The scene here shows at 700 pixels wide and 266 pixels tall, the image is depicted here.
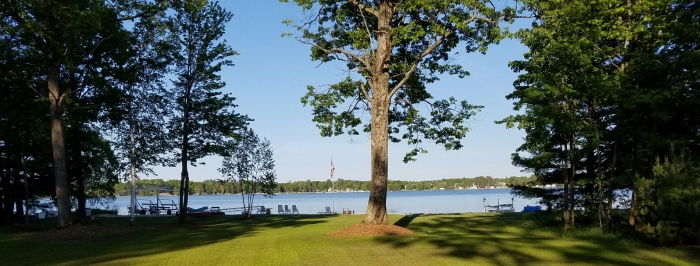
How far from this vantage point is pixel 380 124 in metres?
17.5

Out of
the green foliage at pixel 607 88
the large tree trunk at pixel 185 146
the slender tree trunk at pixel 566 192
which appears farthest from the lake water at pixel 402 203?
the large tree trunk at pixel 185 146

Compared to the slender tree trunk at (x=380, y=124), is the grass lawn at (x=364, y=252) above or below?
below

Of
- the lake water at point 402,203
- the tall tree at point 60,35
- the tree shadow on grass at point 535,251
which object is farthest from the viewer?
the lake water at point 402,203

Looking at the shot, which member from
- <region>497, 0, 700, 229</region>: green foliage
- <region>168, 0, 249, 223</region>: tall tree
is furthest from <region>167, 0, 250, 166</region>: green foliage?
<region>497, 0, 700, 229</region>: green foliage

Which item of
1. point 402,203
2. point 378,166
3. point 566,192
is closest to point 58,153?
point 378,166

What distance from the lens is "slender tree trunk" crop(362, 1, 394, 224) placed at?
1709 cm

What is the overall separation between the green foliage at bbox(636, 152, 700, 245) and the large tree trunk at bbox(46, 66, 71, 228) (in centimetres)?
1907

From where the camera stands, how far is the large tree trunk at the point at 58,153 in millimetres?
20000

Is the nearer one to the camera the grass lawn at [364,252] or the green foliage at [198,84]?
the grass lawn at [364,252]

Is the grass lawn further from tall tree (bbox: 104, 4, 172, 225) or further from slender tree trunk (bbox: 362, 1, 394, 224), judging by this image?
tall tree (bbox: 104, 4, 172, 225)

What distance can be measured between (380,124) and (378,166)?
1363 mm

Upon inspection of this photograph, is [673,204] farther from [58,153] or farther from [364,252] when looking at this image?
[58,153]

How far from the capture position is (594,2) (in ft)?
55.4

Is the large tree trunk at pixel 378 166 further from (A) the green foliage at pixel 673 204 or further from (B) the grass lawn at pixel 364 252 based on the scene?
(A) the green foliage at pixel 673 204
